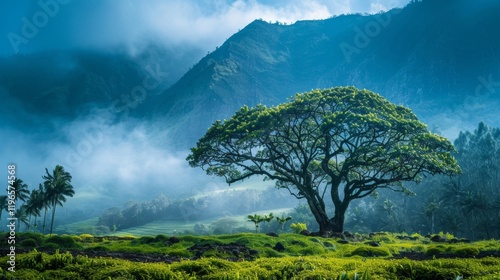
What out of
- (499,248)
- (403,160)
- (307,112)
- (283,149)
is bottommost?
(499,248)

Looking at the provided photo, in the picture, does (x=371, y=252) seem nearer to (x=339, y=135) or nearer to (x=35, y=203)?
(x=339, y=135)

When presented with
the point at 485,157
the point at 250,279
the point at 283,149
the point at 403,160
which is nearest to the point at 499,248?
the point at 403,160

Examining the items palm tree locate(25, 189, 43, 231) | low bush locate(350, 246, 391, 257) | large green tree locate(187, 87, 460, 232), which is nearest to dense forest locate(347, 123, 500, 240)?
large green tree locate(187, 87, 460, 232)

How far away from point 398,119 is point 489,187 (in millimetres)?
76520

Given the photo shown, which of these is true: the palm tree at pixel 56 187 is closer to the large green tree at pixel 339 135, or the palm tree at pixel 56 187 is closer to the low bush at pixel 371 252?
the large green tree at pixel 339 135

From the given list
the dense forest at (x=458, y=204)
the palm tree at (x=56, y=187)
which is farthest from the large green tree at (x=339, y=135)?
the palm tree at (x=56, y=187)

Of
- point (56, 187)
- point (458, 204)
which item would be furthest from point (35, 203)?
point (458, 204)

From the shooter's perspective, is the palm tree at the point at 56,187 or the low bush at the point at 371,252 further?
the palm tree at the point at 56,187

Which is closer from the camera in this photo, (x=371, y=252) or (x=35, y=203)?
(x=371, y=252)

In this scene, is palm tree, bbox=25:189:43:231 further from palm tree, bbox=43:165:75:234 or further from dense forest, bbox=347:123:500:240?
dense forest, bbox=347:123:500:240

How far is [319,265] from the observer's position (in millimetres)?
10852

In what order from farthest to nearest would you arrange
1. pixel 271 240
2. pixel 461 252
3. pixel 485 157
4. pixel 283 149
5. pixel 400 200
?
pixel 400 200, pixel 485 157, pixel 283 149, pixel 271 240, pixel 461 252

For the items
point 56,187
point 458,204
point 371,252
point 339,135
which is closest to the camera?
point 371,252

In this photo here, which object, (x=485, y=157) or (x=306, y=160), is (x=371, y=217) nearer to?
(x=485, y=157)
